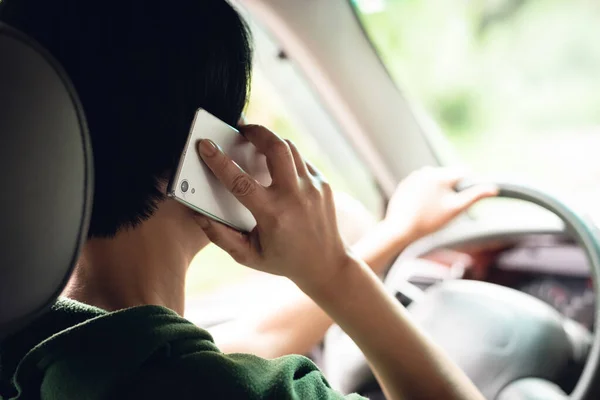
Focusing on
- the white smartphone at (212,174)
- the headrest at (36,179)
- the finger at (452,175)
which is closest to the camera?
the headrest at (36,179)

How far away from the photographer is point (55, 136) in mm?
467

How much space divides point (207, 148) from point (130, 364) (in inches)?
9.8

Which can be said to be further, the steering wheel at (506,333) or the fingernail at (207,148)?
the steering wheel at (506,333)

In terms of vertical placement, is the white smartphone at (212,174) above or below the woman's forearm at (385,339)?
above

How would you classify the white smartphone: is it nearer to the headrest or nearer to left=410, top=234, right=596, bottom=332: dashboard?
the headrest

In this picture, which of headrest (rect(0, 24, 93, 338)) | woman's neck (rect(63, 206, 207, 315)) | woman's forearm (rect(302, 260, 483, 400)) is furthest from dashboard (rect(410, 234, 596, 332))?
headrest (rect(0, 24, 93, 338))

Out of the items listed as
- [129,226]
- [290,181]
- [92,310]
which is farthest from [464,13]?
[92,310]

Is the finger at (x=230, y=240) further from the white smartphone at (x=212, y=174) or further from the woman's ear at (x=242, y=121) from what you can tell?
the woman's ear at (x=242, y=121)

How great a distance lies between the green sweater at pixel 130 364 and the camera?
55 centimetres

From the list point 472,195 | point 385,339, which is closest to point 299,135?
point 472,195

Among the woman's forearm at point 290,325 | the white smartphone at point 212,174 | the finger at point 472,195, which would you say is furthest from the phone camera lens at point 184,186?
the finger at point 472,195

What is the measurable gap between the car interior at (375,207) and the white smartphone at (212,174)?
0.59 feet

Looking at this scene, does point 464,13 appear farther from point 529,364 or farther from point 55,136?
point 55,136

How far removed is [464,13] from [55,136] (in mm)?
1300
